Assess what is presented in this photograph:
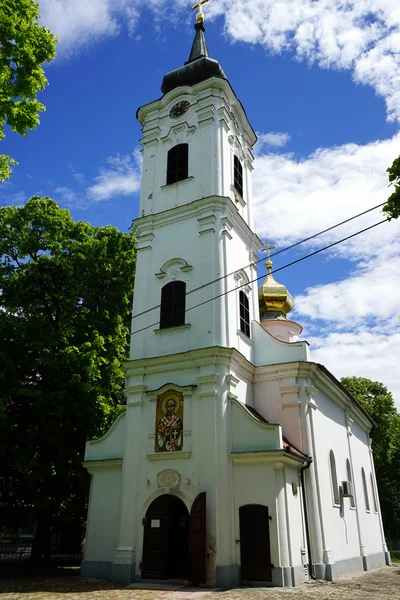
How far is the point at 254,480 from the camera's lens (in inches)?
521

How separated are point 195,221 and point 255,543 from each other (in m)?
10.4

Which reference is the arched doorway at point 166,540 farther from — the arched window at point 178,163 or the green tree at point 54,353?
the arched window at point 178,163

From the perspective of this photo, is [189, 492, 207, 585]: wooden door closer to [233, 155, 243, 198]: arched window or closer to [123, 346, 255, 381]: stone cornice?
[123, 346, 255, 381]: stone cornice

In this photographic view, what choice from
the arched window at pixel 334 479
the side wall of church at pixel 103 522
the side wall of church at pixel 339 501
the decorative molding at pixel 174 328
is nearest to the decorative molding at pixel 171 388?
the decorative molding at pixel 174 328

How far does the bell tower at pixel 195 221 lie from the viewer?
53.2 feet

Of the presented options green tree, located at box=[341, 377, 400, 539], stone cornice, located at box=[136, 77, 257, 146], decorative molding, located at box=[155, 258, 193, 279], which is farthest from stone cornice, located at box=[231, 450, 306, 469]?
green tree, located at box=[341, 377, 400, 539]

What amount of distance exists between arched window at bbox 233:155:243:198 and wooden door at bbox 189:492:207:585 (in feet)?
38.5

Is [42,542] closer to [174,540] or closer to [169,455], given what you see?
[174,540]

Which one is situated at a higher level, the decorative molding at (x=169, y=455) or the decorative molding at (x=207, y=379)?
the decorative molding at (x=207, y=379)

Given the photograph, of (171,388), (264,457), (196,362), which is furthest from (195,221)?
(264,457)

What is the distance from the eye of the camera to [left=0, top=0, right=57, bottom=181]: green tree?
382 inches

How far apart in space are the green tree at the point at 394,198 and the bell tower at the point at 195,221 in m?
8.05

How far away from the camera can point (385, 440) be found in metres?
35.6

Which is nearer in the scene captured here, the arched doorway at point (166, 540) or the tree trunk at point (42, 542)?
the arched doorway at point (166, 540)
